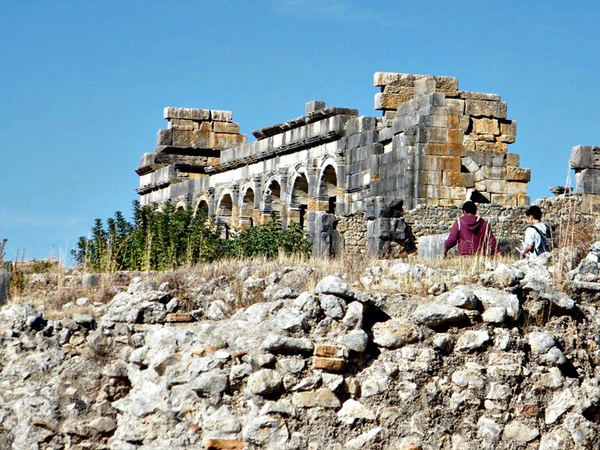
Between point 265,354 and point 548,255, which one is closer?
point 265,354

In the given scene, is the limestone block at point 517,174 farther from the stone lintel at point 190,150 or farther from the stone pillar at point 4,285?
the stone lintel at point 190,150

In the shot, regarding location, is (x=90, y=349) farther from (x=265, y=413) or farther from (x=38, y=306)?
(x=265, y=413)

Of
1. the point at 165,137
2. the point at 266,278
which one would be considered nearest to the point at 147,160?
the point at 165,137

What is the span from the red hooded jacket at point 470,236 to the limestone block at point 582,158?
399 inches

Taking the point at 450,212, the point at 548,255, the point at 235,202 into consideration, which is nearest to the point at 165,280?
the point at 548,255

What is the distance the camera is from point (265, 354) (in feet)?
33.6

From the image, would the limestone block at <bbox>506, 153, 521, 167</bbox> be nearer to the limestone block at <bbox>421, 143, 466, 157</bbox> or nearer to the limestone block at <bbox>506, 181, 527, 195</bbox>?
the limestone block at <bbox>506, 181, 527, 195</bbox>

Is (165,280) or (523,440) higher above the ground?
(165,280)

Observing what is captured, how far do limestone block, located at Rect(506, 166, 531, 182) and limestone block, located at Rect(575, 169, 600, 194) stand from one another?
36.3 inches

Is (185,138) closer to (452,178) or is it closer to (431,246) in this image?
(452,178)

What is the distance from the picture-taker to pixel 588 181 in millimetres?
24516

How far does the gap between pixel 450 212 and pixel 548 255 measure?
33.9 ft

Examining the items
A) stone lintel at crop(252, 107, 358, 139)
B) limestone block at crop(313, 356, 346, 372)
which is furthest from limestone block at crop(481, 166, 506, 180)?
limestone block at crop(313, 356, 346, 372)

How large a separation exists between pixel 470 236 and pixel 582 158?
34.3 ft
